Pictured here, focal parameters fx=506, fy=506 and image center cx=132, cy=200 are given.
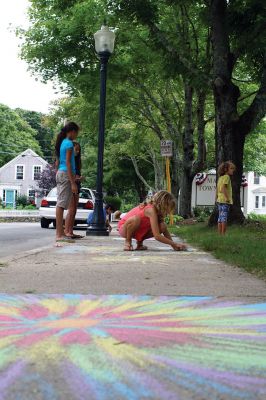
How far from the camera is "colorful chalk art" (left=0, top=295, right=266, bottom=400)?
73.4 inches

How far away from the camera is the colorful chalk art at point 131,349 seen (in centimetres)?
187

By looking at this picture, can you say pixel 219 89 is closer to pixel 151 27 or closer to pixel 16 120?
pixel 151 27

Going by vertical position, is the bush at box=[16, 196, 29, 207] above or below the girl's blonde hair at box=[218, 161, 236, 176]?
below

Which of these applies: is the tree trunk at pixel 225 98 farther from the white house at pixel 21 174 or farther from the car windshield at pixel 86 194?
the white house at pixel 21 174

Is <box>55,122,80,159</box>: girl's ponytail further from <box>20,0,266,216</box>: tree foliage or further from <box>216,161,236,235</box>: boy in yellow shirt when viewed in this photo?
<box>20,0,266,216</box>: tree foliage

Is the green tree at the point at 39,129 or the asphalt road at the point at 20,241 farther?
the green tree at the point at 39,129

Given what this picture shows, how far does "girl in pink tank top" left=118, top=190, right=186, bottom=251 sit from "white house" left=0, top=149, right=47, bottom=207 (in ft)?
190

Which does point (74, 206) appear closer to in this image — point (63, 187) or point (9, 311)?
point (63, 187)

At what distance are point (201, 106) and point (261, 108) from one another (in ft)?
25.7

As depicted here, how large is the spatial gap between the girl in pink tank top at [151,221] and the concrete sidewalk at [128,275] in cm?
31

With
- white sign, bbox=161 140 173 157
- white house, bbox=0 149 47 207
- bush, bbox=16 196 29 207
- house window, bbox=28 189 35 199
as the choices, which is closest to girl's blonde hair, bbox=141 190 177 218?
white sign, bbox=161 140 173 157

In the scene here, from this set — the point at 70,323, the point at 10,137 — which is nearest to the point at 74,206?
the point at 70,323

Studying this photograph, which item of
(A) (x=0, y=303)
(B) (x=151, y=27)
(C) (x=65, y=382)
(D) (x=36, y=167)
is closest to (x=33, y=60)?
(B) (x=151, y=27)

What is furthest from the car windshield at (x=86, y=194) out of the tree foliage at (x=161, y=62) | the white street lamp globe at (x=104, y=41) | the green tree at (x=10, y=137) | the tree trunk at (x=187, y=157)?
the green tree at (x=10, y=137)
